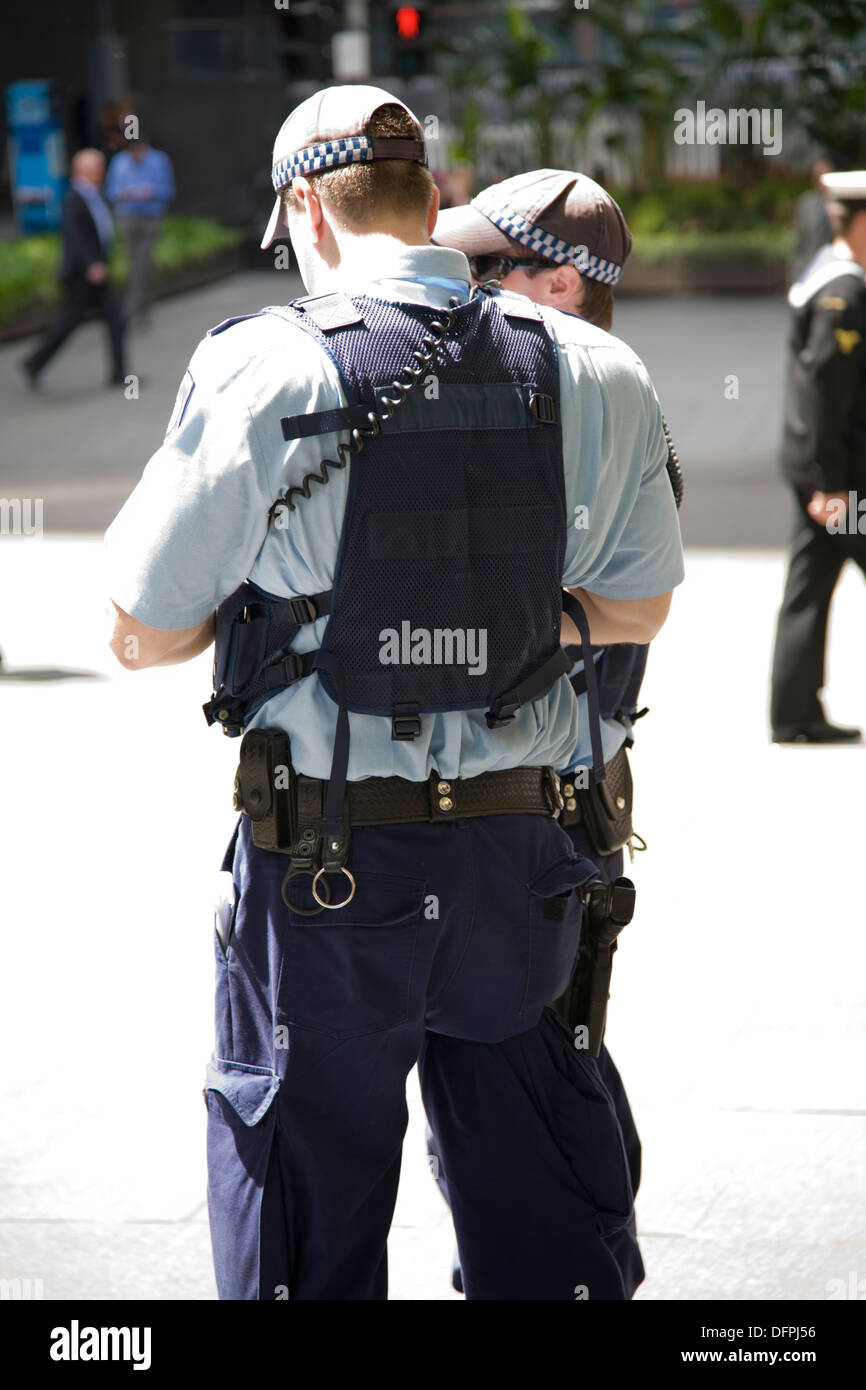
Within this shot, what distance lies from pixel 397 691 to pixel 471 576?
18cm

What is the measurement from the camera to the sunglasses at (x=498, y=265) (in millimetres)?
3201

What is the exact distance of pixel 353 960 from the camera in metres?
2.38

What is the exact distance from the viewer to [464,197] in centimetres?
1884

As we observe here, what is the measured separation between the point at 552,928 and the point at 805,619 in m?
4.81

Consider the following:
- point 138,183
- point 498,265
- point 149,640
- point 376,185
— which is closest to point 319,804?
point 149,640

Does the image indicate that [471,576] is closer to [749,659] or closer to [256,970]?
[256,970]

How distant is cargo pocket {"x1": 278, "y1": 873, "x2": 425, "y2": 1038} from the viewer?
2.38m

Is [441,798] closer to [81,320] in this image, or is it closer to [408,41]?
[408,41]

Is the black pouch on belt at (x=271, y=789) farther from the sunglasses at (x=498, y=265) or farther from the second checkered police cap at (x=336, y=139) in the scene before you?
the sunglasses at (x=498, y=265)

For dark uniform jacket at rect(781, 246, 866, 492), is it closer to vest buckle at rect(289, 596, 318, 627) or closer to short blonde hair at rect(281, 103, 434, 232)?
short blonde hair at rect(281, 103, 434, 232)

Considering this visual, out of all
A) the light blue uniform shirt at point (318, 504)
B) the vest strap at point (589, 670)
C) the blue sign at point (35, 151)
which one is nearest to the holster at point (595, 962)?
the vest strap at point (589, 670)

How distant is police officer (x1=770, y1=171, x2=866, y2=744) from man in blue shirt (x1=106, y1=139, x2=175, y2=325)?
12899mm
